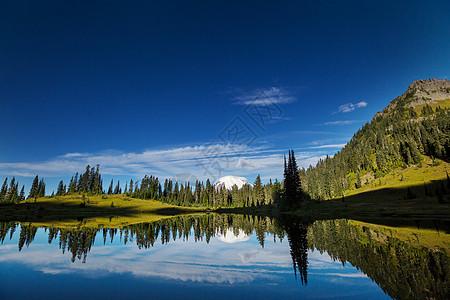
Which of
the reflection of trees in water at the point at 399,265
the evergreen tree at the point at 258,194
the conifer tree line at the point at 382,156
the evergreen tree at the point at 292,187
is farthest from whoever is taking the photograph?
the evergreen tree at the point at 258,194

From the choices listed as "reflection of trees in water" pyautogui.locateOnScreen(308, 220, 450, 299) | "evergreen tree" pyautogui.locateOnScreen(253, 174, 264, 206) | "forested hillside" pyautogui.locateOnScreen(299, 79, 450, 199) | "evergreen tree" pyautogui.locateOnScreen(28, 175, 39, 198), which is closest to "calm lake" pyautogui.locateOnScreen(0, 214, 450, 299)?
"reflection of trees in water" pyautogui.locateOnScreen(308, 220, 450, 299)

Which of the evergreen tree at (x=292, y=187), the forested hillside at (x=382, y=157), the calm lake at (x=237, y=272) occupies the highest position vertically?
the forested hillside at (x=382, y=157)

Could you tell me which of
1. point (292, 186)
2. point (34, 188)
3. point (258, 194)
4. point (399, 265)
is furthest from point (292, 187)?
point (34, 188)

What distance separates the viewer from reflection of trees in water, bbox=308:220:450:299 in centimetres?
837

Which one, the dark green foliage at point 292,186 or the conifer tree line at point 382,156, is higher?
the conifer tree line at point 382,156

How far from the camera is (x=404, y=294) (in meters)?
→ 8.21

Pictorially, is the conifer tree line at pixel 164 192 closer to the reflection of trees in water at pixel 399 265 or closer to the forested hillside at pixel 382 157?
the forested hillside at pixel 382 157

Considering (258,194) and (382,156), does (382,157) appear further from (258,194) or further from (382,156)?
(258,194)

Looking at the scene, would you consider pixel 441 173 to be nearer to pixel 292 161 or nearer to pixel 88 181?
pixel 292 161

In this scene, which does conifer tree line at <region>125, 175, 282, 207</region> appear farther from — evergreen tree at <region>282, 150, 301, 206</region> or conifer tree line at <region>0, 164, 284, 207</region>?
evergreen tree at <region>282, 150, 301, 206</region>

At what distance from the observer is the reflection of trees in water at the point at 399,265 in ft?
27.5

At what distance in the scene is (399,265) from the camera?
1105 cm

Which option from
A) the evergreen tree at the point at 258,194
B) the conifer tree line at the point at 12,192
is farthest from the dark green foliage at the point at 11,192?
the evergreen tree at the point at 258,194

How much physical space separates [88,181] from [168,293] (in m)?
147
